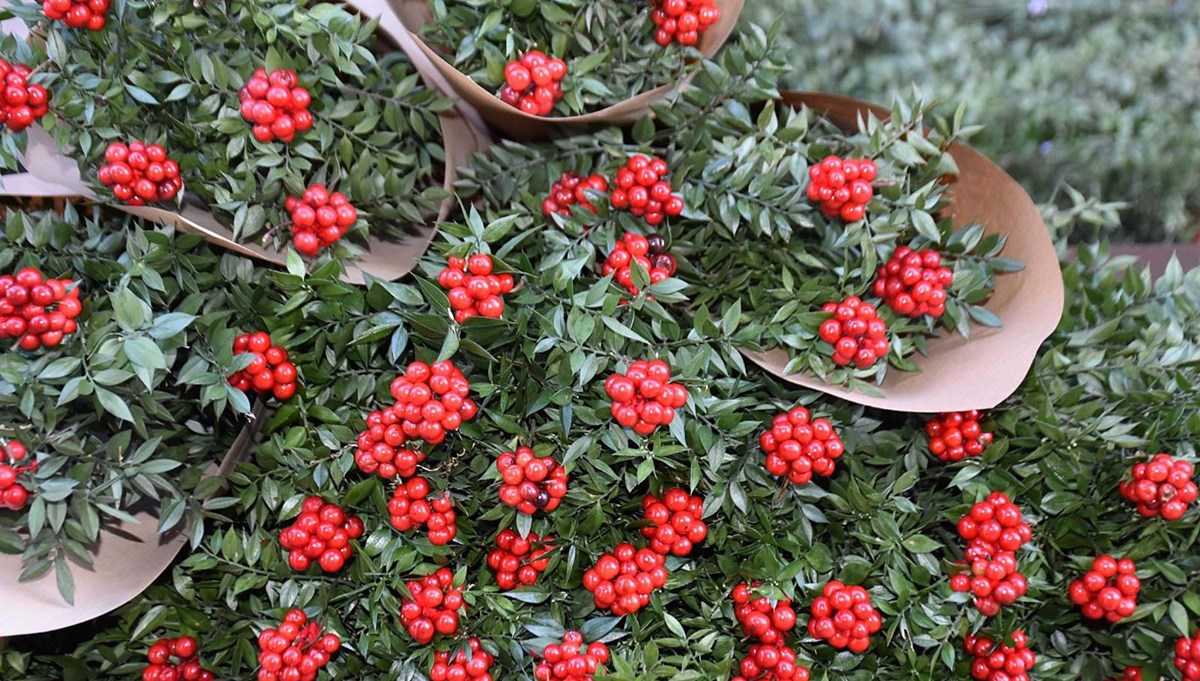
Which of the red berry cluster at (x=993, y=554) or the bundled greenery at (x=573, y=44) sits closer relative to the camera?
the red berry cluster at (x=993, y=554)

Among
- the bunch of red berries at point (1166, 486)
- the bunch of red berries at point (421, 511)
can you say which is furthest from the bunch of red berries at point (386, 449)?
the bunch of red berries at point (1166, 486)

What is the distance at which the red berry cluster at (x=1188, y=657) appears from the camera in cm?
88

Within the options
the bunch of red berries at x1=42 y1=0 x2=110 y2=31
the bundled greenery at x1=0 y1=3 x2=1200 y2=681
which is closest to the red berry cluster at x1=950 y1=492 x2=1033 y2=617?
the bundled greenery at x1=0 y1=3 x2=1200 y2=681

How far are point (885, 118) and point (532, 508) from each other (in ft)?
2.34

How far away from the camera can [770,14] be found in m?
1.26

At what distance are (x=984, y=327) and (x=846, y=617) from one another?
0.43 meters

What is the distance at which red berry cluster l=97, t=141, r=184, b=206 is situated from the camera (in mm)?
921

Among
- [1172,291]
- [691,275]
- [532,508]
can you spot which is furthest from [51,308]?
[1172,291]

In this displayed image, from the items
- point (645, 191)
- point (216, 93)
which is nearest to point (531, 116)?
point (645, 191)

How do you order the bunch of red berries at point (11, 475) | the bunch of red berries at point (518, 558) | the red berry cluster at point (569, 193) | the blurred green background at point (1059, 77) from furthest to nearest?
the blurred green background at point (1059, 77) < the red berry cluster at point (569, 193) < the bunch of red berries at point (518, 558) < the bunch of red berries at point (11, 475)

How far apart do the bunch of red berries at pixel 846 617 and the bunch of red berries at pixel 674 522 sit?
168 millimetres

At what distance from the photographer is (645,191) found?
1020 millimetres

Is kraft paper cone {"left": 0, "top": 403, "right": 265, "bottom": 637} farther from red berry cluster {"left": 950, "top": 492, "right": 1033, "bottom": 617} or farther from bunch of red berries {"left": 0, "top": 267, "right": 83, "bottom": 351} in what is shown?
red berry cluster {"left": 950, "top": 492, "right": 1033, "bottom": 617}

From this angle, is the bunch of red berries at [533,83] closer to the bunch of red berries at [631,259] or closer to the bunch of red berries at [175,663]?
the bunch of red berries at [631,259]
